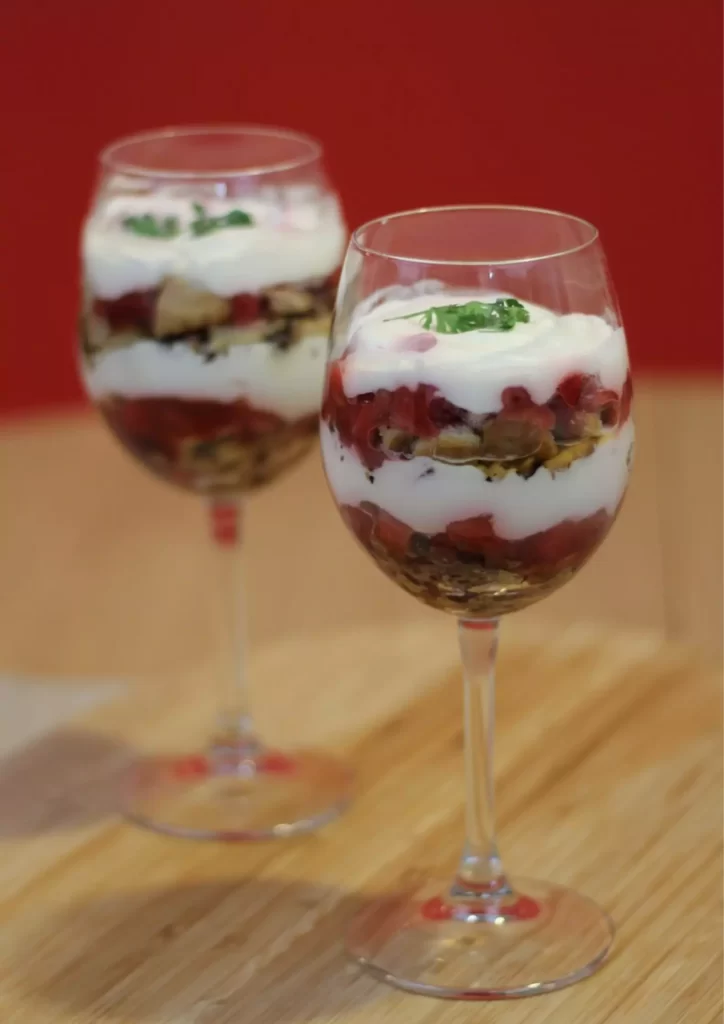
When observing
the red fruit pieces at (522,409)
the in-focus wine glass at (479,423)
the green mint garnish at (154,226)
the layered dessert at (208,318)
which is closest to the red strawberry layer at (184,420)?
the layered dessert at (208,318)

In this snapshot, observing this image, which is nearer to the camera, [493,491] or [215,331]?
[493,491]

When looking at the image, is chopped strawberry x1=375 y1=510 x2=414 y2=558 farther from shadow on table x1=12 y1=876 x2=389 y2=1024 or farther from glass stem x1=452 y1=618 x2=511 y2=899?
shadow on table x1=12 y1=876 x2=389 y2=1024

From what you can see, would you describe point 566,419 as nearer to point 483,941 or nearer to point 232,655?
point 483,941

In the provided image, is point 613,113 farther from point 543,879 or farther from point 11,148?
point 543,879

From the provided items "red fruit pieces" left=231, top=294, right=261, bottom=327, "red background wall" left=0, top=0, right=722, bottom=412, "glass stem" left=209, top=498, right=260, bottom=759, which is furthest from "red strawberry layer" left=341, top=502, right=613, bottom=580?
"red background wall" left=0, top=0, right=722, bottom=412

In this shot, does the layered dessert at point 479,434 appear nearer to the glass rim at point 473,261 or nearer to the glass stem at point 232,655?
the glass rim at point 473,261

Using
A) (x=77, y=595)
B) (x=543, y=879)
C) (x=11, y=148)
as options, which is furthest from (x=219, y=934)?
(x=11, y=148)

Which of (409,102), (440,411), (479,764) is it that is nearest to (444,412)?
(440,411)
